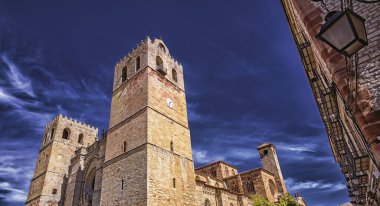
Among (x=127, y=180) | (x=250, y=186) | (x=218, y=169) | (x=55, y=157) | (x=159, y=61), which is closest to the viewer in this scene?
(x=127, y=180)

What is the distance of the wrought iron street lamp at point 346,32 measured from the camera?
2795mm

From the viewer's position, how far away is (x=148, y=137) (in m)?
14.8

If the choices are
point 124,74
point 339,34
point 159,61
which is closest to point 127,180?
point 124,74

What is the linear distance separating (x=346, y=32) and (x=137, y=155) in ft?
44.5

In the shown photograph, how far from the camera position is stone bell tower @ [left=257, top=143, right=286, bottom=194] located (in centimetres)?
3300

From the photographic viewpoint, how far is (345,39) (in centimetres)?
288

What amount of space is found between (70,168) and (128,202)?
49.8ft

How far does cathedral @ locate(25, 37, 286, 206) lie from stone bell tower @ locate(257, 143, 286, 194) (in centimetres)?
513

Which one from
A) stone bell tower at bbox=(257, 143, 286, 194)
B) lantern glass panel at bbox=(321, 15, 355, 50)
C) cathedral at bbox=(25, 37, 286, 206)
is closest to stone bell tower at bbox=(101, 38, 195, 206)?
cathedral at bbox=(25, 37, 286, 206)

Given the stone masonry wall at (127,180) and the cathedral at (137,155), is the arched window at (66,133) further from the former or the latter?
the stone masonry wall at (127,180)

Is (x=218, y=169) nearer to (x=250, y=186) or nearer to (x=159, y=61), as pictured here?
(x=250, y=186)

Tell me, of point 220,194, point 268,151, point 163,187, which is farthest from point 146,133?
point 268,151

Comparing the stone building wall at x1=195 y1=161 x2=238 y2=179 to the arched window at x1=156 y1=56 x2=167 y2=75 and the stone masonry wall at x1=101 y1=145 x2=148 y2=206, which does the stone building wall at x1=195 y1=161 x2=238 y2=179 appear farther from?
the stone masonry wall at x1=101 y1=145 x2=148 y2=206

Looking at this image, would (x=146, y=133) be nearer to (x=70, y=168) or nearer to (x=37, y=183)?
(x=70, y=168)
